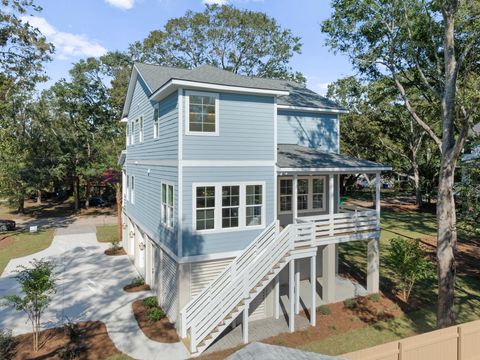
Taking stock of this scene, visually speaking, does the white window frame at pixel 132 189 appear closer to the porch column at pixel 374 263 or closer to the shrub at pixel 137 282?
the shrub at pixel 137 282

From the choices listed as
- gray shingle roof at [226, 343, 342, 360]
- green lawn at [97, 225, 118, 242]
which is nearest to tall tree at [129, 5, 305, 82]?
green lawn at [97, 225, 118, 242]

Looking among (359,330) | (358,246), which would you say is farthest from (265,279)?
(358,246)

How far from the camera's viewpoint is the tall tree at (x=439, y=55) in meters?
11.8

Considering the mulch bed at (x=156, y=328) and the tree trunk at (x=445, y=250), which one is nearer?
the mulch bed at (x=156, y=328)

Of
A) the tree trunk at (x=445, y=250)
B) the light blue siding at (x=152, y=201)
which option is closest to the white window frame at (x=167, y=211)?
the light blue siding at (x=152, y=201)

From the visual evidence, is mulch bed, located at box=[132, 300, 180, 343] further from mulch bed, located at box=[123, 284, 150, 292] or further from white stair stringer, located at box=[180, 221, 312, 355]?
mulch bed, located at box=[123, 284, 150, 292]

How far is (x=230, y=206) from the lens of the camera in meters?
11.8

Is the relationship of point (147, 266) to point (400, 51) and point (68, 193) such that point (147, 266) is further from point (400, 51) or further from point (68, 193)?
point (68, 193)

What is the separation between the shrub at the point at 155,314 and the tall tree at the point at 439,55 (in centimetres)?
993

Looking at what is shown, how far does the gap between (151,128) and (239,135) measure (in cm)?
483

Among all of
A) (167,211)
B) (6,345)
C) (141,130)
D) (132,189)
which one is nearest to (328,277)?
(167,211)

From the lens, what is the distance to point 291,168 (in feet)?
39.7

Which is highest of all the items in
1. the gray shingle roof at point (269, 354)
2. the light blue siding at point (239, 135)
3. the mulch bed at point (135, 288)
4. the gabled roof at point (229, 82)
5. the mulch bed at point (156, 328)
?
the gabled roof at point (229, 82)

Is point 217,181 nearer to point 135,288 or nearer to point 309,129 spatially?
point 309,129
